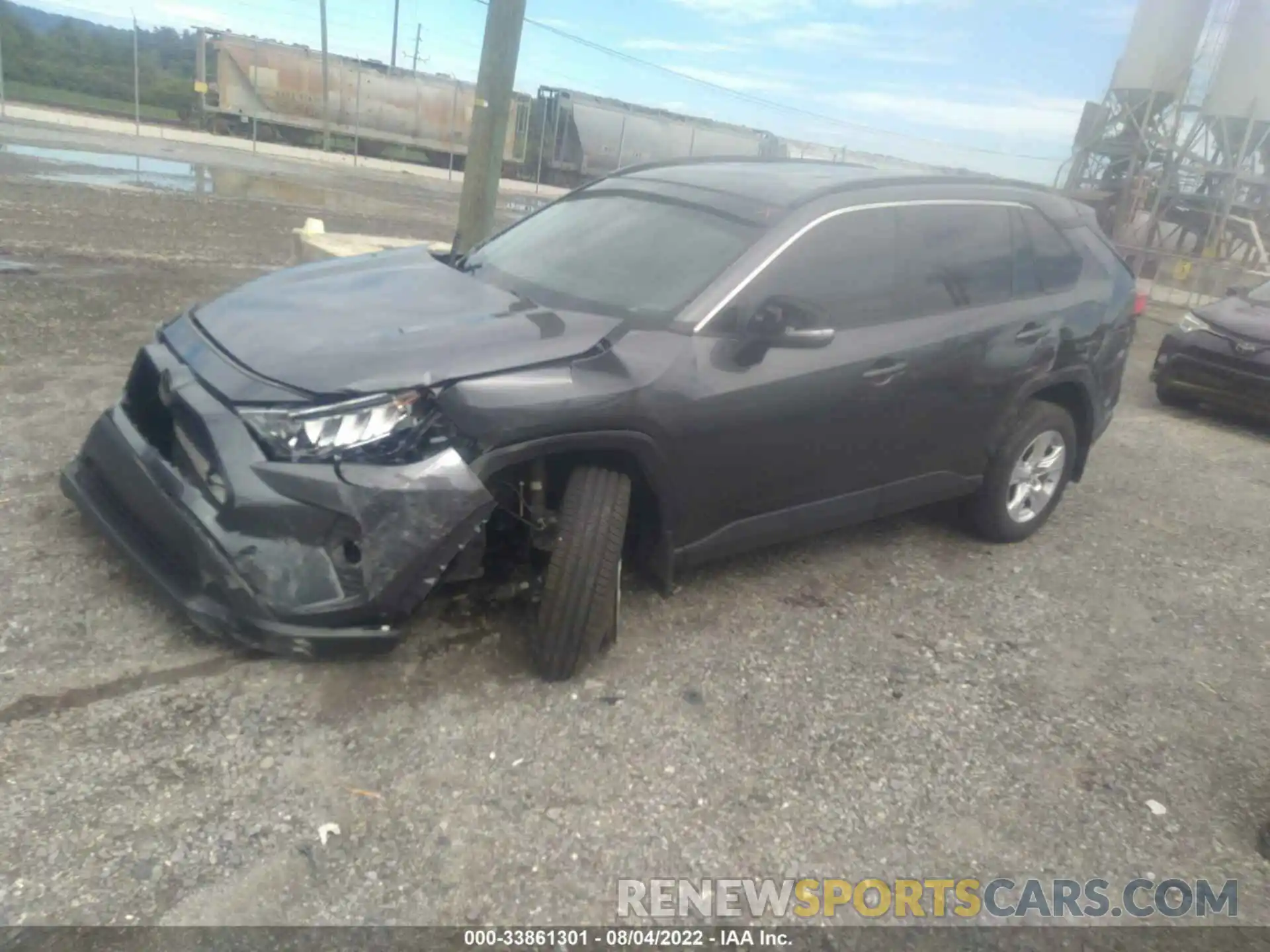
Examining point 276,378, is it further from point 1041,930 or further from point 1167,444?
point 1167,444

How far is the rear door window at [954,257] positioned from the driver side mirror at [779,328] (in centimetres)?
72

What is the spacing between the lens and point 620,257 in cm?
388

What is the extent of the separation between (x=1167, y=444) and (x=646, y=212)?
5.40 meters

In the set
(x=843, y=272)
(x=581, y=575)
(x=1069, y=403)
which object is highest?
(x=843, y=272)

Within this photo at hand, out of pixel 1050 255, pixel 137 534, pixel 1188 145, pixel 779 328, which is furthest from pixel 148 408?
pixel 1188 145

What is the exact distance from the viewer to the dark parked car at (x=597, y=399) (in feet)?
9.45

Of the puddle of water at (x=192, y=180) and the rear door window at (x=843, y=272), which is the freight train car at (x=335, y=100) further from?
the rear door window at (x=843, y=272)

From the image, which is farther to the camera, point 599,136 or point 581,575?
point 599,136

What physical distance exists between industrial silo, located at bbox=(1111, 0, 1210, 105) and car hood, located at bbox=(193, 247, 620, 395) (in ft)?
74.6

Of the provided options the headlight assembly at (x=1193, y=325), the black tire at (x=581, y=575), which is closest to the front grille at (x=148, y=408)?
the black tire at (x=581, y=575)

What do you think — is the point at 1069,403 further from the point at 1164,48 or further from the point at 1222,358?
the point at 1164,48

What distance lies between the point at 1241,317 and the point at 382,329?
7957 millimetres

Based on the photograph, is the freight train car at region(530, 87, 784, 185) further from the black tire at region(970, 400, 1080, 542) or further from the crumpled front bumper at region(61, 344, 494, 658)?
the crumpled front bumper at region(61, 344, 494, 658)

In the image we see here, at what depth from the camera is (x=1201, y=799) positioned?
3.12 m
